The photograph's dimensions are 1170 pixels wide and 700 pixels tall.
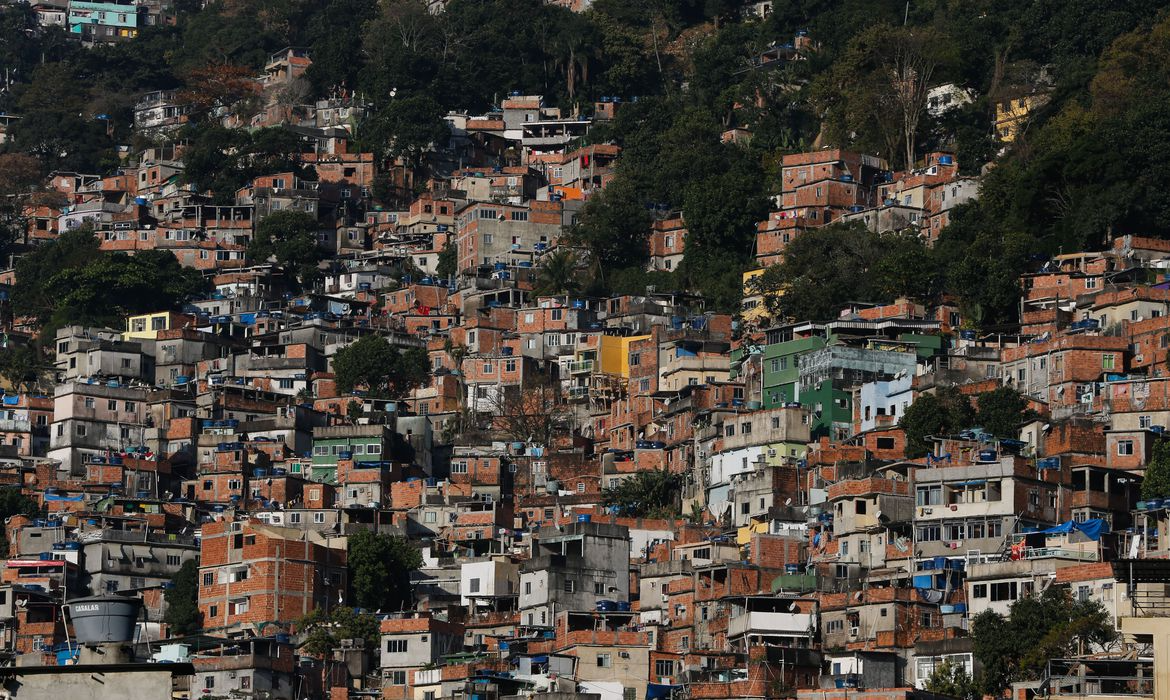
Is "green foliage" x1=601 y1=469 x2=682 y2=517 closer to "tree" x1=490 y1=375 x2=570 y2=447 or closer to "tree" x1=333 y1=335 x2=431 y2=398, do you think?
"tree" x1=490 y1=375 x2=570 y2=447

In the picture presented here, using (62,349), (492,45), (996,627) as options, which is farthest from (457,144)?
(996,627)

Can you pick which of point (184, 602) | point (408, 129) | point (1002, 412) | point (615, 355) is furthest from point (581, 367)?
point (408, 129)

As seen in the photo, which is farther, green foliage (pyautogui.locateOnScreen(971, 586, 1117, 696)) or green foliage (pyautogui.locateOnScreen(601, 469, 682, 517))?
green foliage (pyautogui.locateOnScreen(601, 469, 682, 517))

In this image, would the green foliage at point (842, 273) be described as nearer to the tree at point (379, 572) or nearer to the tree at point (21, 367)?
the tree at point (379, 572)

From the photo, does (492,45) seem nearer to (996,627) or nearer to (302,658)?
(302,658)

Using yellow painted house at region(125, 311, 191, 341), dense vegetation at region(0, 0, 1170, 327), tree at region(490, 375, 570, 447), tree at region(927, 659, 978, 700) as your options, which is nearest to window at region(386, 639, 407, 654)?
tree at region(927, 659, 978, 700)

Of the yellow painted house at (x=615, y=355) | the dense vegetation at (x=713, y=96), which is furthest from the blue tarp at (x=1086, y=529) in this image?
the yellow painted house at (x=615, y=355)
